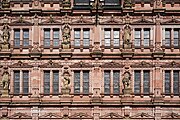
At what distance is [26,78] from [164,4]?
44.0 ft

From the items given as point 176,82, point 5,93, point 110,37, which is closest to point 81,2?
point 110,37

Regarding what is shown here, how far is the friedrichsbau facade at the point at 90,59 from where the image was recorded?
35781 millimetres

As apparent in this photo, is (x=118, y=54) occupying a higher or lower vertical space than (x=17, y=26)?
lower

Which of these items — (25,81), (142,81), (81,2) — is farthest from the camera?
(81,2)

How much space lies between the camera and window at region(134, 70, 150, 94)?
36188mm

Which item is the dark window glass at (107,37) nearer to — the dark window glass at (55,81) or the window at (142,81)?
the window at (142,81)

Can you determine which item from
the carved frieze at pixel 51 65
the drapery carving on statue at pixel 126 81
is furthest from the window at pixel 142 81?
the carved frieze at pixel 51 65

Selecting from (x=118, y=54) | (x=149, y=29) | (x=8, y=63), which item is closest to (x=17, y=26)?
(x=8, y=63)

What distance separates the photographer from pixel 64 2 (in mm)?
36750

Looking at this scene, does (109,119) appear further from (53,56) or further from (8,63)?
(8,63)

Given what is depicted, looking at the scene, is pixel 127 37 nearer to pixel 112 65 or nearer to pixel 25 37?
pixel 112 65

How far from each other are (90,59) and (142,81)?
188 inches

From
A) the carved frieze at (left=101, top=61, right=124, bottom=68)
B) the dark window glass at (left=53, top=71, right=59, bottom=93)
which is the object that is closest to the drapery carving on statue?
the carved frieze at (left=101, top=61, right=124, bottom=68)

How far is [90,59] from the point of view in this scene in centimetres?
3634
